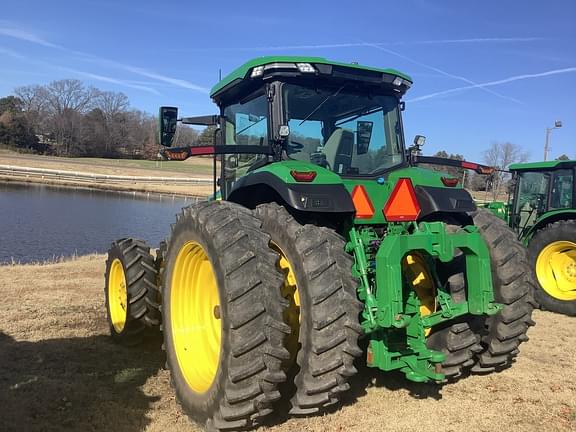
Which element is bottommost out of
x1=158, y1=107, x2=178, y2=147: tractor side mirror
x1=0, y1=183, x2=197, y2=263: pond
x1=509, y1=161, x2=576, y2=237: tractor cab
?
x1=0, y1=183, x2=197, y2=263: pond

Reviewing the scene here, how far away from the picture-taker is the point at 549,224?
824 cm

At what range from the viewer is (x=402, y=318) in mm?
3141

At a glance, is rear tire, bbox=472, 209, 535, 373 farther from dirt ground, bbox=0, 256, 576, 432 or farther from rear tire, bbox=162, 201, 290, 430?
rear tire, bbox=162, 201, 290, 430

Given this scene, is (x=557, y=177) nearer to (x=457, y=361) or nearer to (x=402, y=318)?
(x=457, y=361)

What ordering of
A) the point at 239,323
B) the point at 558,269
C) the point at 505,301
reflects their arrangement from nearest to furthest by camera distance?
1. the point at 239,323
2. the point at 505,301
3. the point at 558,269

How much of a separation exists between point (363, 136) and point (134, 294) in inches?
109

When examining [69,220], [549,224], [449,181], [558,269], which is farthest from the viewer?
[69,220]

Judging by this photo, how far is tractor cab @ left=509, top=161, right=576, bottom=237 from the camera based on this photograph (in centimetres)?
851

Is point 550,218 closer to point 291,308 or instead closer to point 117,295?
point 291,308

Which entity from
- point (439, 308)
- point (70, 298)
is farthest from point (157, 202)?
point (439, 308)

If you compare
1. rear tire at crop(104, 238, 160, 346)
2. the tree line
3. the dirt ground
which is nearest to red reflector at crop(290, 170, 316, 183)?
the dirt ground

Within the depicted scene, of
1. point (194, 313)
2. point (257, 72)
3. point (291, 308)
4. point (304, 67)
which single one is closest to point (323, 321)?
point (291, 308)

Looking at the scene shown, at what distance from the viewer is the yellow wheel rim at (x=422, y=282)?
3.93 metres

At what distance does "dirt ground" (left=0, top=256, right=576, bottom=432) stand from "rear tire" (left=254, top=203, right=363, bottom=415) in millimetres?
373
